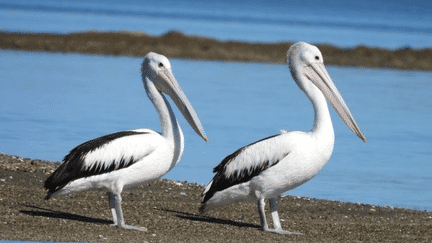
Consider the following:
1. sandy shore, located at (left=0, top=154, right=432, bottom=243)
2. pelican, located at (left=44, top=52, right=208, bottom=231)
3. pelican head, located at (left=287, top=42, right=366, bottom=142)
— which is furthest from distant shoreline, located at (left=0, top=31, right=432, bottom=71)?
pelican, located at (left=44, top=52, right=208, bottom=231)

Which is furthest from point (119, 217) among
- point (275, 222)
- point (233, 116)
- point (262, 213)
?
point (233, 116)

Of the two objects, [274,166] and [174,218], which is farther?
[174,218]

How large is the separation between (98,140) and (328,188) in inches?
156

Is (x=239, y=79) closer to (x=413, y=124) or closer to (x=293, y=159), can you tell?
(x=413, y=124)

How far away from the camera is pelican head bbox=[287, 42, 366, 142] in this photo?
7.62 metres

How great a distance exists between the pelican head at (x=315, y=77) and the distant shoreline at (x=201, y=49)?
24885 millimetres

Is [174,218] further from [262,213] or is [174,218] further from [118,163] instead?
[118,163]

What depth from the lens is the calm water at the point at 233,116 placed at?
1074 centimetres

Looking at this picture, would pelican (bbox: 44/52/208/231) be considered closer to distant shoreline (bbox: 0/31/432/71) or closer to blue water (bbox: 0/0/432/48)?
distant shoreline (bbox: 0/31/432/71)

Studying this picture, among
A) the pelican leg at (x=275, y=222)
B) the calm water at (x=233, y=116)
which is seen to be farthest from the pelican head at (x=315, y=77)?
the calm water at (x=233, y=116)

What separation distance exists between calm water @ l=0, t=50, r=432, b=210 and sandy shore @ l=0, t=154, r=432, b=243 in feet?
2.60

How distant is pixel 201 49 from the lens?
112 ft

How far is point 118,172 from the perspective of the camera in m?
6.95

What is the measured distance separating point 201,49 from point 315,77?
87.6 feet
